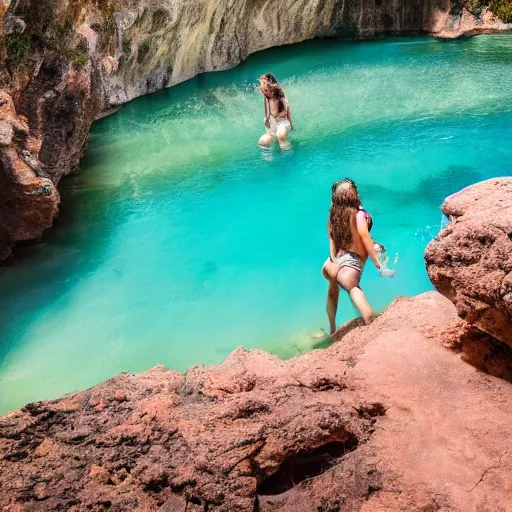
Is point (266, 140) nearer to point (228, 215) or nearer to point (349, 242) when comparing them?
point (228, 215)

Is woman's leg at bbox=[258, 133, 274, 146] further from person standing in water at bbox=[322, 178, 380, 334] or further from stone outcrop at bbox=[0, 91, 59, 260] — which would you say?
person standing in water at bbox=[322, 178, 380, 334]

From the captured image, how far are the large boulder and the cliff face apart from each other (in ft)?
18.5

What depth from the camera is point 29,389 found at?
19.0 feet

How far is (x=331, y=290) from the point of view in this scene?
580cm

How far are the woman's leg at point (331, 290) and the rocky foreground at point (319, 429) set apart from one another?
4.73 ft

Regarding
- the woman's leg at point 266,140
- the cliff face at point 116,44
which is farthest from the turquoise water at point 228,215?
the cliff face at point 116,44

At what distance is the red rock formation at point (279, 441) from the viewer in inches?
120

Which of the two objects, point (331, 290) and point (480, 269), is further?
point (331, 290)

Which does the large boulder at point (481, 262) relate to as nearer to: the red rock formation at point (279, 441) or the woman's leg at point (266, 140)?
the red rock formation at point (279, 441)

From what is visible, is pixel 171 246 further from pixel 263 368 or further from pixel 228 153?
pixel 263 368

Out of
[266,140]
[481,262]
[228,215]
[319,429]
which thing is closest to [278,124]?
[266,140]

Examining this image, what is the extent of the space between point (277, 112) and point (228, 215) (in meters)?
2.43

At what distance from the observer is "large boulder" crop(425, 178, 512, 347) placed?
345 centimetres

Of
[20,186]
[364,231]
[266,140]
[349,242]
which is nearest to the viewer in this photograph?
[364,231]
